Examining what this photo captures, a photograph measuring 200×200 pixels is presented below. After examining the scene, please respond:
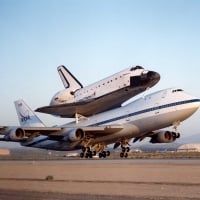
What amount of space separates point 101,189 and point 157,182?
307 cm

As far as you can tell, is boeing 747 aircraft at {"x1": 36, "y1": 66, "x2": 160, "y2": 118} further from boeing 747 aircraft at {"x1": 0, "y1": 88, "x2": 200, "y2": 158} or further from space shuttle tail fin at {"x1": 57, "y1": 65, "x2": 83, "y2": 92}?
space shuttle tail fin at {"x1": 57, "y1": 65, "x2": 83, "y2": 92}

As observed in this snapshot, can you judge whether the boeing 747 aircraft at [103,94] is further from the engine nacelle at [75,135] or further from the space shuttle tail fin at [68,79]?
the engine nacelle at [75,135]

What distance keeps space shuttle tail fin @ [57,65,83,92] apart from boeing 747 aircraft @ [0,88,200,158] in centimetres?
854

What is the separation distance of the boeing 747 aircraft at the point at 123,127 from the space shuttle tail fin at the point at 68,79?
8.54 meters

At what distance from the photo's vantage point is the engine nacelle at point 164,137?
52.8 metres

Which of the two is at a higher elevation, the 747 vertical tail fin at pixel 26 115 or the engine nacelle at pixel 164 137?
the 747 vertical tail fin at pixel 26 115

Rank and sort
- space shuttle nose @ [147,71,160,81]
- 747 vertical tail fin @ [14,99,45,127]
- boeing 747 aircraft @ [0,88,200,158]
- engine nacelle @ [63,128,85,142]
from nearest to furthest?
boeing 747 aircraft @ [0,88,200,158] < engine nacelle @ [63,128,85,142] < space shuttle nose @ [147,71,160,81] < 747 vertical tail fin @ [14,99,45,127]

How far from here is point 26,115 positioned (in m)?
65.8

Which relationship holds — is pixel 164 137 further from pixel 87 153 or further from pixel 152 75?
pixel 87 153

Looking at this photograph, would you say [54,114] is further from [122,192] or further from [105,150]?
[122,192]

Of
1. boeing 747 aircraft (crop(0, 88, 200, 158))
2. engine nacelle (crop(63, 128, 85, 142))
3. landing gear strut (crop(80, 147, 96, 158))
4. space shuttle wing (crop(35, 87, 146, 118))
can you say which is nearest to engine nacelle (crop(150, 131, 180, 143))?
boeing 747 aircraft (crop(0, 88, 200, 158))

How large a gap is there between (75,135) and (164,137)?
11388mm

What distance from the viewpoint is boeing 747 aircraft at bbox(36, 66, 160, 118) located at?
52688 mm

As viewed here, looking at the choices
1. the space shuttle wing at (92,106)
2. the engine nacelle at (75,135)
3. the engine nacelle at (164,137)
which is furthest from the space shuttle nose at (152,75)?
the engine nacelle at (75,135)
